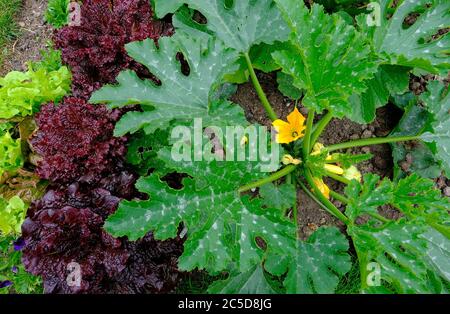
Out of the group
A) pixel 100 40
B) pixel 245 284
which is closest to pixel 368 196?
pixel 245 284

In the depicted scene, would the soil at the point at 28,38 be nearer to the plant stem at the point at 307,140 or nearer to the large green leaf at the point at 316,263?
the plant stem at the point at 307,140

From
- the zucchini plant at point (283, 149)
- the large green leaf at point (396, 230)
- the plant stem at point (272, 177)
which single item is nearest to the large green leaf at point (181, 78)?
the zucchini plant at point (283, 149)

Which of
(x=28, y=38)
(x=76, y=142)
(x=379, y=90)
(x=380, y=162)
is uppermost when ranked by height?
(x=28, y=38)

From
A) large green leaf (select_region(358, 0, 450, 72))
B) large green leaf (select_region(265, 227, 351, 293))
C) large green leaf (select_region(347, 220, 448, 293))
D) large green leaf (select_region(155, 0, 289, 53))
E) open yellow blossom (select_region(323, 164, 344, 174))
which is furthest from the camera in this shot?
open yellow blossom (select_region(323, 164, 344, 174))

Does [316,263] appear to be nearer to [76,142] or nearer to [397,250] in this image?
[397,250]

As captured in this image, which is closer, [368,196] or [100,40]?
[368,196]

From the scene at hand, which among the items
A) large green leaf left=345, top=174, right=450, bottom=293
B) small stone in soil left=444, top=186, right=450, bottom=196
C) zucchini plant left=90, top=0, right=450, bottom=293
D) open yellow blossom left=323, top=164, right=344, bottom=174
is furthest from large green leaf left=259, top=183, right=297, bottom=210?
small stone in soil left=444, top=186, right=450, bottom=196

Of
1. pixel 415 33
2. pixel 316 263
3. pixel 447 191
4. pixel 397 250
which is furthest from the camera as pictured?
pixel 447 191

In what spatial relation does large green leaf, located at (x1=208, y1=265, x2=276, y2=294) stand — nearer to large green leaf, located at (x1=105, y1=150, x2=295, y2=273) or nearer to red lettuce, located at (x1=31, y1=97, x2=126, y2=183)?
large green leaf, located at (x1=105, y1=150, x2=295, y2=273)

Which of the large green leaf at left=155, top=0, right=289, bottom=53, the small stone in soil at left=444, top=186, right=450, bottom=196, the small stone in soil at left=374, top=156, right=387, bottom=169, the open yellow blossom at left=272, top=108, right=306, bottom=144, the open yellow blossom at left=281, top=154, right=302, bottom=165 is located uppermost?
the large green leaf at left=155, top=0, right=289, bottom=53
